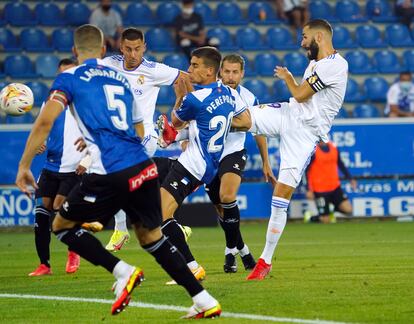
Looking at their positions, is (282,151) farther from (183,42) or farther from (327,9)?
(327,9)

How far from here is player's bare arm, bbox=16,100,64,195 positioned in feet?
23.7

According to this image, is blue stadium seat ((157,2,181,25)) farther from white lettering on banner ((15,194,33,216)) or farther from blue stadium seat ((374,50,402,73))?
white lettering on banner ((15,194,33,216))

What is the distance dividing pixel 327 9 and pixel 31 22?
23.5 feet

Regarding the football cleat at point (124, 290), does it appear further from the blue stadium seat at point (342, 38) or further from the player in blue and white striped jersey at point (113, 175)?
the blue stadium seat at point (342, 38)

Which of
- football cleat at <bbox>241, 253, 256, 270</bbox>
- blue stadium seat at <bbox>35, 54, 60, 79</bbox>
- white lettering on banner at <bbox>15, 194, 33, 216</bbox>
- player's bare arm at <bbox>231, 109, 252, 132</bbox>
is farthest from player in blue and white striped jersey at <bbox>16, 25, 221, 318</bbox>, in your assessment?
blue stadium seat at <bbox>35, 54, 60, 79</bbox>

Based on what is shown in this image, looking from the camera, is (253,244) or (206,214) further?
(206,214)

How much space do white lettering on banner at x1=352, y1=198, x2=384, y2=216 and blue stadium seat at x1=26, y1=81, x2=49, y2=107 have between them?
22.2 ft

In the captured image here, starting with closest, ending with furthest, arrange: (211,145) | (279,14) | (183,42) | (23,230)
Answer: (211,145) < (23,230) < (183,42) < (279,14)

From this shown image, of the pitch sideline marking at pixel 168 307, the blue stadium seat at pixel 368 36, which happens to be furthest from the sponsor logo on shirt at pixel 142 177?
the blue stadium seat at pixel 368 36

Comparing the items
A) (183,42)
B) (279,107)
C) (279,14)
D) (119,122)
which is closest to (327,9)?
(279,14)

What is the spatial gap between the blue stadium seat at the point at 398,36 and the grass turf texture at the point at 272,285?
9.80 meters

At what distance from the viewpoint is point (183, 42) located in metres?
22.7

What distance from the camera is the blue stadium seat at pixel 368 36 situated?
81.6ft

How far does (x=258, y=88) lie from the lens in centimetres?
2261
